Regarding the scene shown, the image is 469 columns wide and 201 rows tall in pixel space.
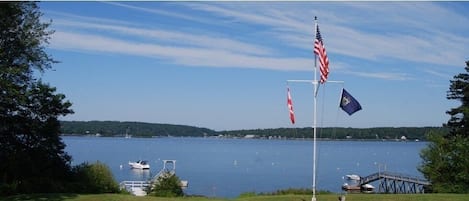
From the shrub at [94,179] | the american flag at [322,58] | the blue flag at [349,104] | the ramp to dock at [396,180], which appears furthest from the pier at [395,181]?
the american flag at [322,58]

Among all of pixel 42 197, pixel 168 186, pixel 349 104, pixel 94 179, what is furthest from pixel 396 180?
pixel 42 197

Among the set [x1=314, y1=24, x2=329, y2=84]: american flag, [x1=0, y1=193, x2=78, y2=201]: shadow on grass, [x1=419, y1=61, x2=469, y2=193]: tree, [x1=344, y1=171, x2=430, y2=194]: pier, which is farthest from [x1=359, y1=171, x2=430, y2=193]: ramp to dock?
[x1=0, y1=193, x2=78, y2=201]: shadow on grass

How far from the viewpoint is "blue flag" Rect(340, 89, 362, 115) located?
67.5ft

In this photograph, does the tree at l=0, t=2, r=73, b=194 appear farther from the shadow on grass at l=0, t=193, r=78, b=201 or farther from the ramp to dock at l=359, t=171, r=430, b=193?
the ramp to dock at l=359, t=171, r=430, b=193

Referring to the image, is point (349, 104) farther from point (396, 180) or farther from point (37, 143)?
point (396, 180)

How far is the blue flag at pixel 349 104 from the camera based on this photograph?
67.5 feet

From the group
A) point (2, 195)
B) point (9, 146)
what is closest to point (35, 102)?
point (9, 146)

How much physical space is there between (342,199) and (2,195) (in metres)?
→ 14.1

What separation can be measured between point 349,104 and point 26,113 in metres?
19.0

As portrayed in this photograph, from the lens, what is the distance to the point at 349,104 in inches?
814

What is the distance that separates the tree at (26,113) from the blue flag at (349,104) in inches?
528

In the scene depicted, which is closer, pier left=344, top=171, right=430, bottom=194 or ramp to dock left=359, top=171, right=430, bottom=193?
ramp to dock left=359, top=171, right=430, bottom=193

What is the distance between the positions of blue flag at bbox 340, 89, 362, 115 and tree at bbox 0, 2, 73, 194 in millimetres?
13422

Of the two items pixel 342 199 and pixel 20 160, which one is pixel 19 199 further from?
pixel 342 199
